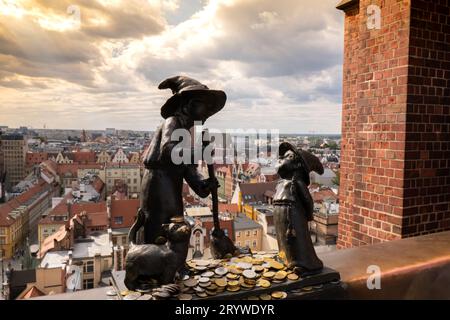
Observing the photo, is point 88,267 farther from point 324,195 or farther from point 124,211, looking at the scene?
point 324,195

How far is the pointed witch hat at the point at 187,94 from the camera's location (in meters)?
1.70

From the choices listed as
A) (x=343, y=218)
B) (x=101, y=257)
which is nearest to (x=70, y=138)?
(x=101, y=257)

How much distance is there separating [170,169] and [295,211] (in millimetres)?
690

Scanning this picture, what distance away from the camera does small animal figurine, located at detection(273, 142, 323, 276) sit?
1.82 meters

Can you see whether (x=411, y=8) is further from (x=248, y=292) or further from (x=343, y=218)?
(x=248, y=292)

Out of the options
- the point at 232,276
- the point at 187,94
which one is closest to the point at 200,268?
the point at 232,276

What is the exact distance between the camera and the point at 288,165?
1898 millimetres

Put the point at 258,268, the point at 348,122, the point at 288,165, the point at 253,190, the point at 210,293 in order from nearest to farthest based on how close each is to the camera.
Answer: the point at 210,293 < the point at 258,268 < the point at 288,165 < the point at 348,122 < the point at 253,190

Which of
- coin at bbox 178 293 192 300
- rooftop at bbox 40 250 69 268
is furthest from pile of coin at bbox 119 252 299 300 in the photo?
rooftop at bbox 40 250 69 268

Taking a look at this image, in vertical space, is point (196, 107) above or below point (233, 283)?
above

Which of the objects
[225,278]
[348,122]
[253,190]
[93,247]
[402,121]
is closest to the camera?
[225,278]

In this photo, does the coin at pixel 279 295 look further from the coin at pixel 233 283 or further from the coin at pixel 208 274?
the coin at pixel 208 274

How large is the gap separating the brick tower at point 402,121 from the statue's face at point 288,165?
1.67 meters

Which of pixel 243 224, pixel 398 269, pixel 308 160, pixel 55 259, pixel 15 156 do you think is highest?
pixel 308 160
